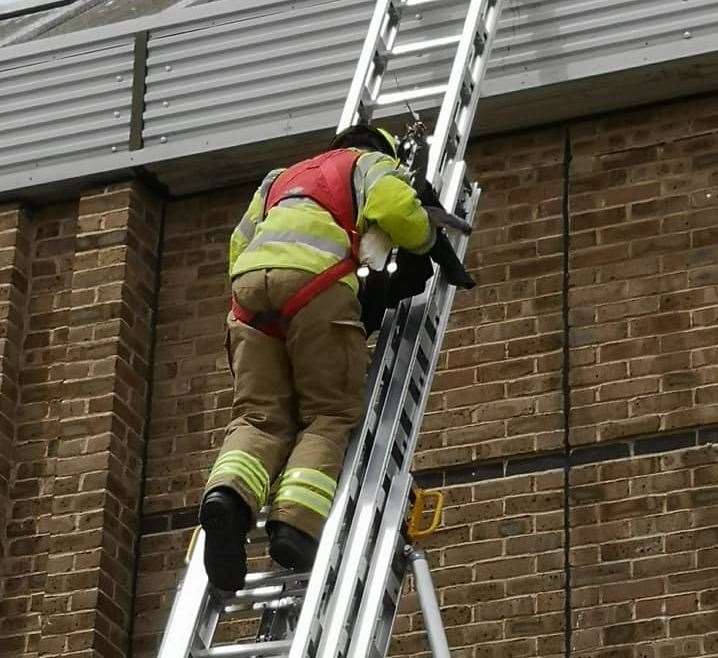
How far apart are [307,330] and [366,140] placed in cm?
85

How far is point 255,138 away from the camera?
34.2ft

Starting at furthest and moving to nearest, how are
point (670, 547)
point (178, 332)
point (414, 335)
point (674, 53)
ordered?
point (178, 332), point (674, 53), point (670, 547), point (414, 335)

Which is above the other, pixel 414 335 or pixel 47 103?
pixel 47 103

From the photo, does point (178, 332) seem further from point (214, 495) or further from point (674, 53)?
point (214, 495)

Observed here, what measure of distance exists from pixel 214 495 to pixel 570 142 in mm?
3675

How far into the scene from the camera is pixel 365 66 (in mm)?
8766

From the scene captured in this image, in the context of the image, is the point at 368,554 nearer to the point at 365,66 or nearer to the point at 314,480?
the point at 314,480

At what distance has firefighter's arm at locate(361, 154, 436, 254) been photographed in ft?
24.5

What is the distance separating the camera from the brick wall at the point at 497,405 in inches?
364

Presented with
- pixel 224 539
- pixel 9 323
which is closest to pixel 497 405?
pixel 9 323

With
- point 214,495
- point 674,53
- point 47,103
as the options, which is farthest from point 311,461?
point 47,103

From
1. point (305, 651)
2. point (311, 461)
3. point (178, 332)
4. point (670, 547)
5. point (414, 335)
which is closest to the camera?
point (305, 651)

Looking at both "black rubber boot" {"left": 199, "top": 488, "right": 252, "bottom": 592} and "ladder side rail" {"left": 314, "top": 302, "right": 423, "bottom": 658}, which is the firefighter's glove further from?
"black rubber boot" {"left": 199, "top": 488, "right": 252, "bottom": 592}

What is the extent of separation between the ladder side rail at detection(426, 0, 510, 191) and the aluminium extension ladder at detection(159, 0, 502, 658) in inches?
0.6
